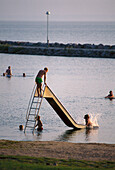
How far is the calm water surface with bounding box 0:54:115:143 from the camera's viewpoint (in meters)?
19.3

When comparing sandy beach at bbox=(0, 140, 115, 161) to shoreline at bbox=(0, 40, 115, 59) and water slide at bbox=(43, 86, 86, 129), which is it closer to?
water slide at bbox=(43, 86, 86, 129)

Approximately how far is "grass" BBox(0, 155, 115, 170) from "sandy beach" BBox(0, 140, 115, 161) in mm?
590

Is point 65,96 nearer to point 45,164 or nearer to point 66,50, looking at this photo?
point 45,164

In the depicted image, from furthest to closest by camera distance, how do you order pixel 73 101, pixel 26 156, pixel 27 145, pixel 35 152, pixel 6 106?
pixel 73 101
pixel 6 106
pixel 27 145
pixel 35 152
pixel 26 156

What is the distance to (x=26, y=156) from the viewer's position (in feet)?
43.3

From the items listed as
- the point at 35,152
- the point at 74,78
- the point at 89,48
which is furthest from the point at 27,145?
the point at 89,48

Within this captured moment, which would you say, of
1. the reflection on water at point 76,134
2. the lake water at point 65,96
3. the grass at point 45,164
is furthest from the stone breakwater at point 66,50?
the grass at point 45,164

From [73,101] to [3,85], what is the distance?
807 centimetres

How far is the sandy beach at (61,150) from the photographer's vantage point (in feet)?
45.1

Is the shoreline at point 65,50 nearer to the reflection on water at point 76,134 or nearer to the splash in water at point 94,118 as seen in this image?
the splash in water at point 94,118

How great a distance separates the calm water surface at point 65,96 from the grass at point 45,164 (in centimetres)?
511

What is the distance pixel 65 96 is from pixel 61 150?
14864mm

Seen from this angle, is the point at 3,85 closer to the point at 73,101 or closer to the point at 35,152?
the point at 73,101

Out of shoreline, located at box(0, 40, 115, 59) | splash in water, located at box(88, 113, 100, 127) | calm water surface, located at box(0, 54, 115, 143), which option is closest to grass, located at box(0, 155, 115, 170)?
calm water surface, located at box(0, 54, 115, 143)
